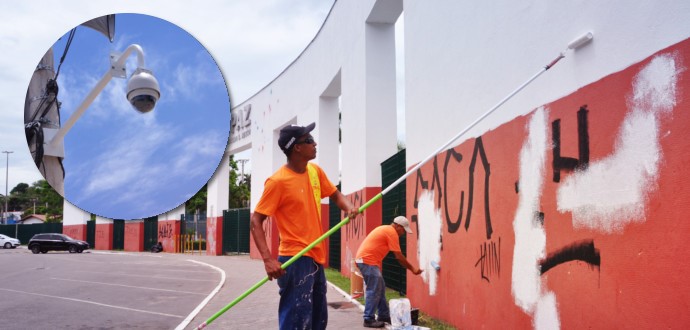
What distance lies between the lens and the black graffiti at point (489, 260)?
19.0 ft

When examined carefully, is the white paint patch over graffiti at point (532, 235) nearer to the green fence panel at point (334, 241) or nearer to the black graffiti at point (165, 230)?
the green fence panel at point (334, 241)

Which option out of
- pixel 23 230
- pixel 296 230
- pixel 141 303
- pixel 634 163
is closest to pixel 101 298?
pixel 141 303

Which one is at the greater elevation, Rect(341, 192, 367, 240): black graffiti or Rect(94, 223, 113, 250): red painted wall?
Rect(341, 192, 367, 240): black graffiti

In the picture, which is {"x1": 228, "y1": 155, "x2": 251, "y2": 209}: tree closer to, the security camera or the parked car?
the parked car

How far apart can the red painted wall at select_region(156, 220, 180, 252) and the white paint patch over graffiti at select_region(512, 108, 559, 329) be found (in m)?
31.9

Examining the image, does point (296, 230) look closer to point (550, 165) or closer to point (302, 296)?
point (302, 296)

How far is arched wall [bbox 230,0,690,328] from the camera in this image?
3605 millimetres

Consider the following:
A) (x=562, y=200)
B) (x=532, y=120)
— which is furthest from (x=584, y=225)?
(x=532, y=120)

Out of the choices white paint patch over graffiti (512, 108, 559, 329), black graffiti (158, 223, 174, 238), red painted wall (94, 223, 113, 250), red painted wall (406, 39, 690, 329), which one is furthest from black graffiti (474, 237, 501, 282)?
red painted wall (94, 223, 113, 250)

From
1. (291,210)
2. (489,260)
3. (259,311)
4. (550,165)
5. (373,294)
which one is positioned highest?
(550,165)

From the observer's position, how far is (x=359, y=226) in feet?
41.7

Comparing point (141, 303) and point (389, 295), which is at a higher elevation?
point (389, 295)

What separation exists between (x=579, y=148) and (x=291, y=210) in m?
2.15

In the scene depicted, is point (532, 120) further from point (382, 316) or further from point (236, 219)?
point (236, 219)
